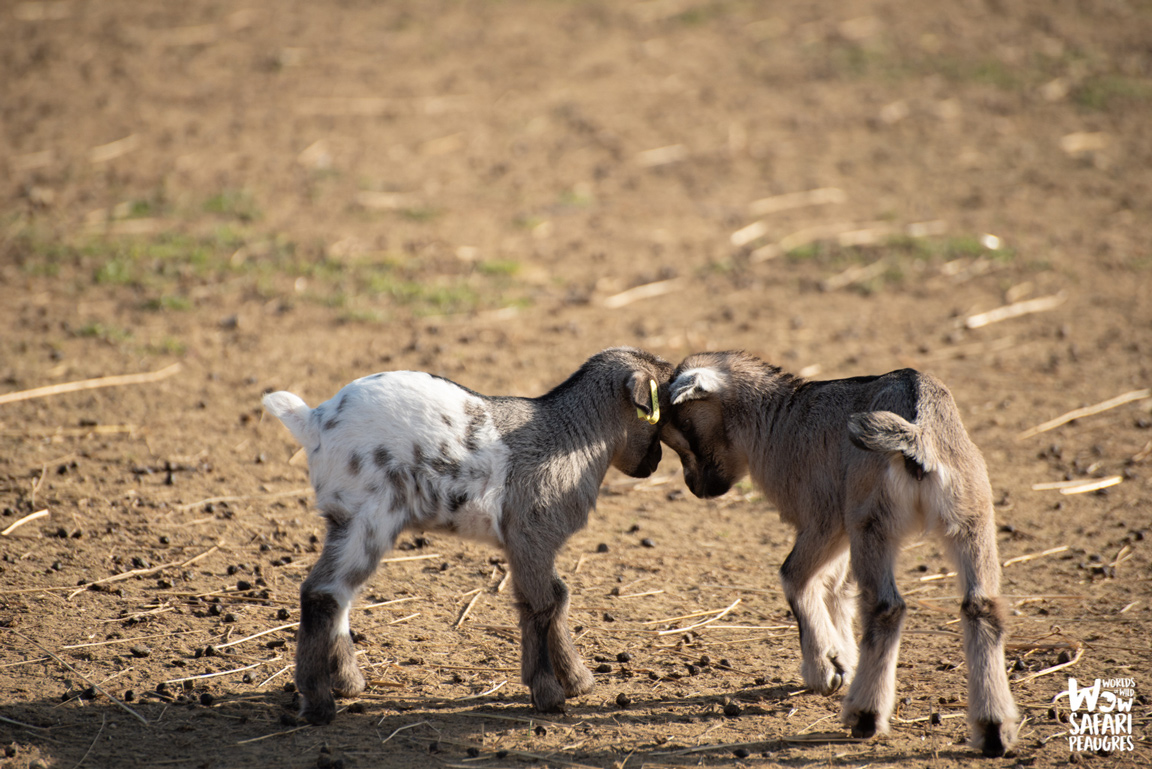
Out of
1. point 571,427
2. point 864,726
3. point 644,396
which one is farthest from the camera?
point 644,396

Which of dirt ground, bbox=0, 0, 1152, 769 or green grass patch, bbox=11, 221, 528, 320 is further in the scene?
green grass patch, bbox=11, 221, 528, 320

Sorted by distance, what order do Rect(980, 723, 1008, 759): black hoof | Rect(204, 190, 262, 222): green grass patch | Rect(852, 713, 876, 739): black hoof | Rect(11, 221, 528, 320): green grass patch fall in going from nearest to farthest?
Rect(980, 723, 1008, 759): black hoof → Rect(852, 713, 876, 739): black hoof → Rect(11, 221, 528, 320): green grass patch → Rect(204, 190, 262, 222): green grass patch

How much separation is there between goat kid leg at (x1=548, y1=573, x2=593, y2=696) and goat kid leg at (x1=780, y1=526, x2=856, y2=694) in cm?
123

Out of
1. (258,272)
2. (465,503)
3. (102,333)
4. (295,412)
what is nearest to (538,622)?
(465,503)

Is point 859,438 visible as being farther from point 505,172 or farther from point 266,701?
point 505,172

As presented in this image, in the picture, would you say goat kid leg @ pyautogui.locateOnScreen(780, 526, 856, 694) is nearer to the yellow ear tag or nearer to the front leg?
the yellow ear tag

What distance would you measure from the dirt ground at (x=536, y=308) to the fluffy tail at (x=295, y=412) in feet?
4.56

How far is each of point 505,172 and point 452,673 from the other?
11.1 metres

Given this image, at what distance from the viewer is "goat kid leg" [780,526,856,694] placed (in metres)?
5.88

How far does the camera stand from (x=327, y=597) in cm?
539

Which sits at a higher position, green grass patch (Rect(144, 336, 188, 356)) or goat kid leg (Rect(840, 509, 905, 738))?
green grass patch (Rect(144, 336, 188, 356))

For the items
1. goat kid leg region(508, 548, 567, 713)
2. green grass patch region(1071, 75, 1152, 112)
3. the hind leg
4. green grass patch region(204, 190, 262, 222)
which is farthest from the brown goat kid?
green grass patch region(1071, 75, 1152, 112)

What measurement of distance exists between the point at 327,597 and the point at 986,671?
330 cm

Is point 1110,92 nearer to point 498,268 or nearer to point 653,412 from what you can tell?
point 498,268
